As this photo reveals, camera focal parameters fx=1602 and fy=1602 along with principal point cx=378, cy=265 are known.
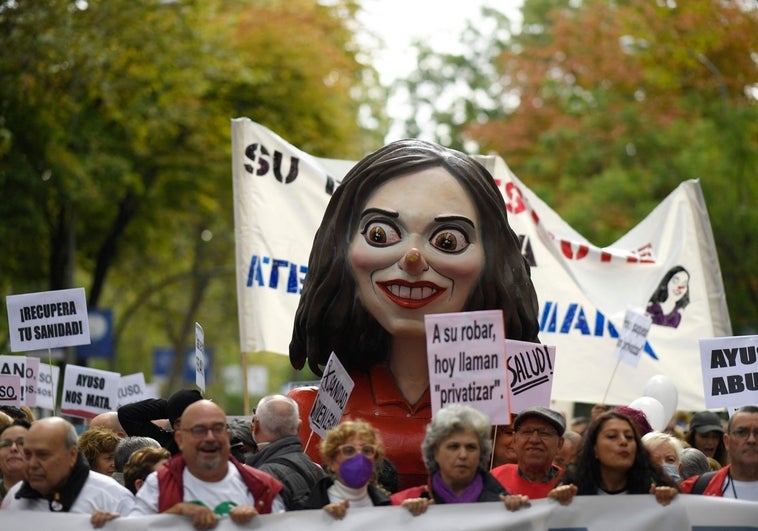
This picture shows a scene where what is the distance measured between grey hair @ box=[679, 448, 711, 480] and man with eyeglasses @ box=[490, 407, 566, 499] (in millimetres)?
1522

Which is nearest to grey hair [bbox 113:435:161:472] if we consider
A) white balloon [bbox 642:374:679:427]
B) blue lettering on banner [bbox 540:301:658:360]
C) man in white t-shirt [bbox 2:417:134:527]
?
man in white t-shirt [bbox 2:417:134:527]

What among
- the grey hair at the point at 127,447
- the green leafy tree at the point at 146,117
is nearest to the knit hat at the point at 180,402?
the grey hair at the point at 127,447

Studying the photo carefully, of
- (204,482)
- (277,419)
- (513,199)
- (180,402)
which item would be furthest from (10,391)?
(513,199)

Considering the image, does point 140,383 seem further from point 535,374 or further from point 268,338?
point 535,374

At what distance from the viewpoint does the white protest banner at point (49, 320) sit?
11352 millimetres

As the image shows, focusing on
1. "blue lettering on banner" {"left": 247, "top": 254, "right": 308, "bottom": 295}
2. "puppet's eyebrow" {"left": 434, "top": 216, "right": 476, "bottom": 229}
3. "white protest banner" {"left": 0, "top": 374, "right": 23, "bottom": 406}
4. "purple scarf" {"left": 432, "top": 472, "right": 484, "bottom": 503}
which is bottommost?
"purple scarf" {"left": 432, "top": 472, "right": 484, "bottom": 503}

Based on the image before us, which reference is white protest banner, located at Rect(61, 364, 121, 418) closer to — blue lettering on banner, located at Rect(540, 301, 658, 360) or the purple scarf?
blue lettering on banner, located at Rect(540, 301, 658, 360)

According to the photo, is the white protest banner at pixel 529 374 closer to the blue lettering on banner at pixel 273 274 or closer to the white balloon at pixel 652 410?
the white balloon at pixel 652 410

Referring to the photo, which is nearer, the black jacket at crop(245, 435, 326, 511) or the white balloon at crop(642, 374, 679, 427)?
the black jacket at crop(245, 435, 326, 511)

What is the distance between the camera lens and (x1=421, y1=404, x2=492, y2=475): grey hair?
24.8 feet

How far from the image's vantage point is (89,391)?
518 inches

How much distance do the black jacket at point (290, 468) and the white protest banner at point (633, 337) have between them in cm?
527

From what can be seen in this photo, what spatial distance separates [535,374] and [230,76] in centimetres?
1785

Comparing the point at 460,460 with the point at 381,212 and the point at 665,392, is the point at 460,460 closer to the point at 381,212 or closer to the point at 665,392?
the point at 381,212
